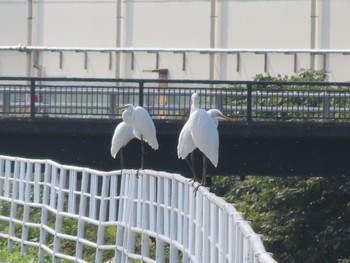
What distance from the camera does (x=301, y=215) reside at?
2748 cm

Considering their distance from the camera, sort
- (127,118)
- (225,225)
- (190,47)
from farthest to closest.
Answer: (190,47) → (127,118) → (225,225)

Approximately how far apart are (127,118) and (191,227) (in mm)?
8524

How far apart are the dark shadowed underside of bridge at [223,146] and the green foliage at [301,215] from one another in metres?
3.87

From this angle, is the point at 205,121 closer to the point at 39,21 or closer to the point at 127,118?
the point at 127,118

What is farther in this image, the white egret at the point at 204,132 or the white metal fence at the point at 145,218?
the white egret at the point at 204,132

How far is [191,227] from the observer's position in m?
10.2

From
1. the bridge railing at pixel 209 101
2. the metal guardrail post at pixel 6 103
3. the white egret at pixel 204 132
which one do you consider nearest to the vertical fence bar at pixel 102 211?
the white egret at pixel 204 132

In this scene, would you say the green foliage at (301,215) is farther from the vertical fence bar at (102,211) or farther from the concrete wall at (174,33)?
the vertical fence bar at (102,211)

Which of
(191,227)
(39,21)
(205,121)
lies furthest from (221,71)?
(191,227)

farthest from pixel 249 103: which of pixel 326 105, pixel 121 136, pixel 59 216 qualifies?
pixel 59 216

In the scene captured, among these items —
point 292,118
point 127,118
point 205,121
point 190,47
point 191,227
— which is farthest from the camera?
point 190,47

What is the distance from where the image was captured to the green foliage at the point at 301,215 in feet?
87.0

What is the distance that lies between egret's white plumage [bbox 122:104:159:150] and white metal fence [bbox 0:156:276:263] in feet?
5.53

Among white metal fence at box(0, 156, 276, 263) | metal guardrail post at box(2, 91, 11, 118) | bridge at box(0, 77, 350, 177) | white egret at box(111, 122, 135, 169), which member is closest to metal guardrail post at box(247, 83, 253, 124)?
bridge at box(0, 77, 350, 177)
